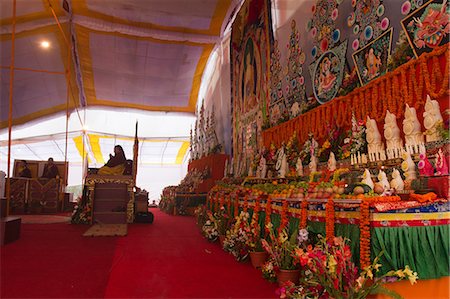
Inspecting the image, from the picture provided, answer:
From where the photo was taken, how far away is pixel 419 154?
340 centimetres

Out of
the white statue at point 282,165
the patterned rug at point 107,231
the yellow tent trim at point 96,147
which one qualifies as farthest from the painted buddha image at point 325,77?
the yellow tent trim at point 96,147

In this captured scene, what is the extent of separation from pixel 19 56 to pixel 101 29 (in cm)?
260

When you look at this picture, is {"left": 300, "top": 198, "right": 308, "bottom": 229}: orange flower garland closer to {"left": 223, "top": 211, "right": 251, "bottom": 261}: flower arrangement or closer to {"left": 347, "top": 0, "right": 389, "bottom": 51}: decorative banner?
{"left": 223, "top": 211, "right": 251, "bottom": 261}: flower arrangement

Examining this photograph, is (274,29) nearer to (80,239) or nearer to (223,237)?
(223,237)

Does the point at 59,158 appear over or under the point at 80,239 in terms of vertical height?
over

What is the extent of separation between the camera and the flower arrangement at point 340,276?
2318 mm

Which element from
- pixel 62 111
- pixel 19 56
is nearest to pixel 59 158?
pixel 62 111

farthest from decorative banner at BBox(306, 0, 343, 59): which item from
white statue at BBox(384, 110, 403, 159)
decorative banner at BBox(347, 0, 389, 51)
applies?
white statue at BBox(384, 110, 403, 159)

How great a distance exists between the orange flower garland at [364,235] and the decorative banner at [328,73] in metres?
2.88

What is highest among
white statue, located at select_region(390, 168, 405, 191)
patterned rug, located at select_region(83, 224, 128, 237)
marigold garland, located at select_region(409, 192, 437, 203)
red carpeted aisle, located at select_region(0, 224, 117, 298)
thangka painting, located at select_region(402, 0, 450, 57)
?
thangka painting, located at select_region(402, 0, 450, 57)

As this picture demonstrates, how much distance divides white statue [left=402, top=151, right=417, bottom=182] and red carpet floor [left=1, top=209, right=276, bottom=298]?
154cm

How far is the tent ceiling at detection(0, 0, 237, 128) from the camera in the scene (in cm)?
1037

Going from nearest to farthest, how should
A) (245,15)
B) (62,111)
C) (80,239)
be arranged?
(80,239), (245,15), (62,111)

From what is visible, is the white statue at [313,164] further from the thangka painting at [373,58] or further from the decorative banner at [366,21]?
the decorative banner at [366,21]
